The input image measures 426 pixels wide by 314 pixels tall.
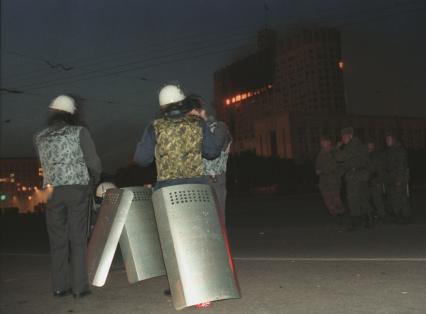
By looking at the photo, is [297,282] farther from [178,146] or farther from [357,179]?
[357,179]

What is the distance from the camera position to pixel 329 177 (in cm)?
1225

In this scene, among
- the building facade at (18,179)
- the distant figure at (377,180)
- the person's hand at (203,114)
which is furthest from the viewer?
the building facade at (18,179)

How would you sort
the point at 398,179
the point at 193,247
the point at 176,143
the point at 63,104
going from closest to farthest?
the point at 193,247
the point at 176,143
the point at 63,104
the point at 398,179

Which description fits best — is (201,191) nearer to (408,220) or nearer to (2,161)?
(408,220)

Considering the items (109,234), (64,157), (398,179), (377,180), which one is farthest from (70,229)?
(377,180)

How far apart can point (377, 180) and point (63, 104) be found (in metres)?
7.77

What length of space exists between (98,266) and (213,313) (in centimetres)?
149

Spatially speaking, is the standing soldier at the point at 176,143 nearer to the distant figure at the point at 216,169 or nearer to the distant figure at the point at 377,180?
the distant figure at the point at 216,169

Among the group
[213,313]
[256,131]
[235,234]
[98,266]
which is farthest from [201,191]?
[256,131]

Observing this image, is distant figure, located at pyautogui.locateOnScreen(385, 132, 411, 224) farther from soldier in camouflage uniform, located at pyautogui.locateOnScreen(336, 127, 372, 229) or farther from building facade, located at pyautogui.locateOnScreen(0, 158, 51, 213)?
building facade, located at pyautogui.locateOnScreen(0, 158, 51, 213)

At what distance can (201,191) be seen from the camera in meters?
4.21

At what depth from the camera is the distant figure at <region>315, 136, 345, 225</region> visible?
39.4 feet

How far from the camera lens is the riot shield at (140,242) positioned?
5398 mm

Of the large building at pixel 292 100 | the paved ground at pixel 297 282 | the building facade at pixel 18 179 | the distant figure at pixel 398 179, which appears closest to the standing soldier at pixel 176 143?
the paved ground at pixel 297 282
